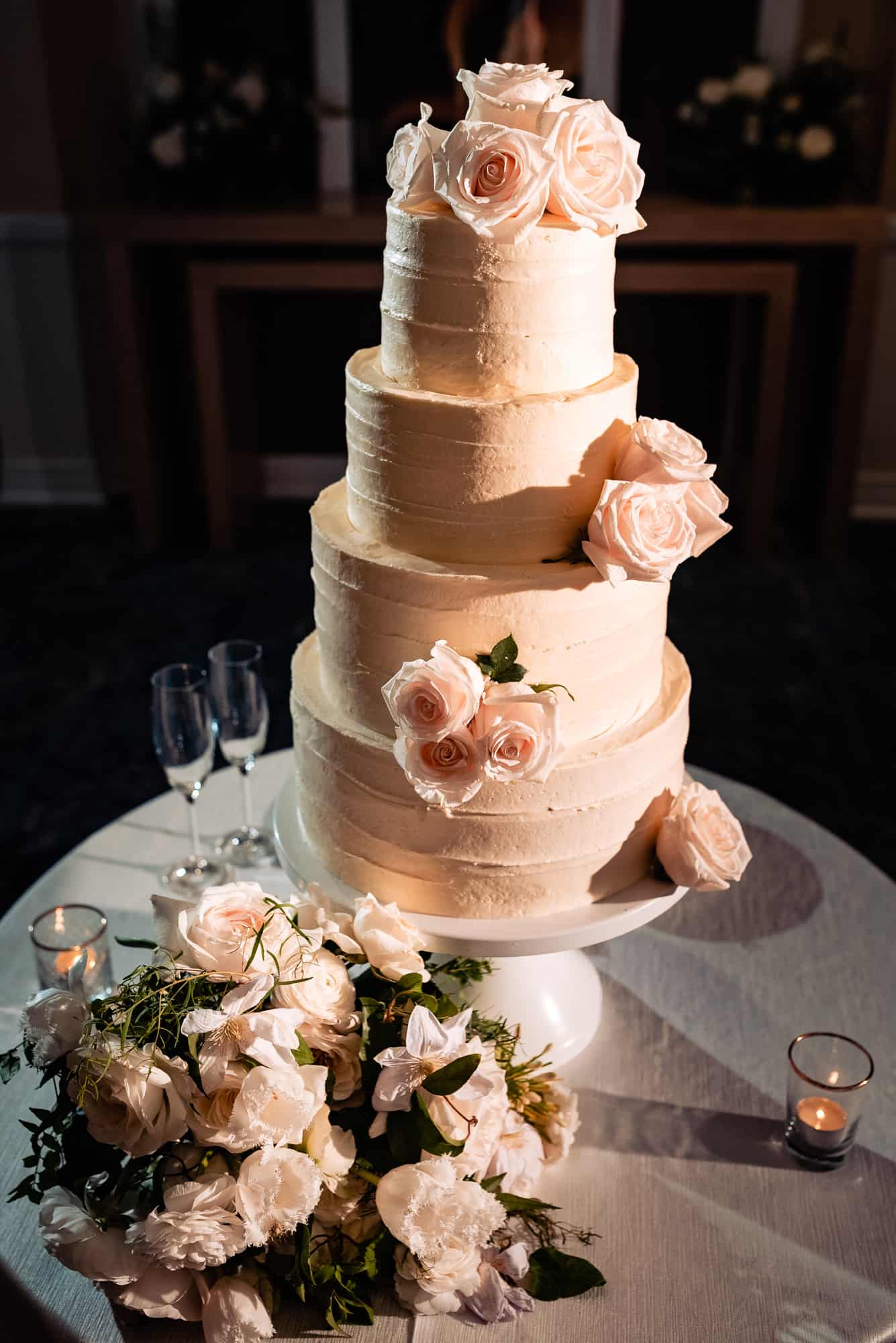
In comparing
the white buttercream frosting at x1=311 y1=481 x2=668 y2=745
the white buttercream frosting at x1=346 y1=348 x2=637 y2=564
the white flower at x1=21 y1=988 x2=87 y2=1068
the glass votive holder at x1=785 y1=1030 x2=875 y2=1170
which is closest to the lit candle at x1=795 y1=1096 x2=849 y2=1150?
the glass votive holder at x1=785 y1=1030 x2=875 y2=1170

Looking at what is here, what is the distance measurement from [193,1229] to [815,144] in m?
3.87

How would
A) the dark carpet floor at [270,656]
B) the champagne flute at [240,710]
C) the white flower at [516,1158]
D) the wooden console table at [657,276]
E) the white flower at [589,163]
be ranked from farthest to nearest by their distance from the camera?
1. the wooden console table at [657,276]
2. the dark carpet floor at [270,656]
3. the champagne flute at [240,710]
4. the white flower at [516,1158]
5. the white flower at [589,163]

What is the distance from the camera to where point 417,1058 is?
122 cm

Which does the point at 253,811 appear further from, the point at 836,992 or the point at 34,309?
the point at 34,309

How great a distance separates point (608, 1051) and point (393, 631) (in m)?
0.64

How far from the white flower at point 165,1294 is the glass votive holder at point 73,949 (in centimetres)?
42

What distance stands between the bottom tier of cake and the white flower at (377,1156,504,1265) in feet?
1.11

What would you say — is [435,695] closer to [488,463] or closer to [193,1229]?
[488,463]

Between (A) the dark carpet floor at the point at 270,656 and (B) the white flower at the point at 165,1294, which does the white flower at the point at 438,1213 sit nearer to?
(B) the white flower at the point at 165,1294

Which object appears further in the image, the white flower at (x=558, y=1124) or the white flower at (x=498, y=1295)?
the white flower at (x=558, y=1124)

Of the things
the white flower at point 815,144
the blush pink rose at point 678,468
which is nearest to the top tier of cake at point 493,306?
the blush pink rose at point 678,468

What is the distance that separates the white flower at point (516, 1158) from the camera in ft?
4.37

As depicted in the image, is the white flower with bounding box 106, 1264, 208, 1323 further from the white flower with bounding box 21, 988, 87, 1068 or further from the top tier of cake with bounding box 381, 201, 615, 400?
the top tier of cake with bounding box 381, 201, 615, 400

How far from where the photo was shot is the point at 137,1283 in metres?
1.18
